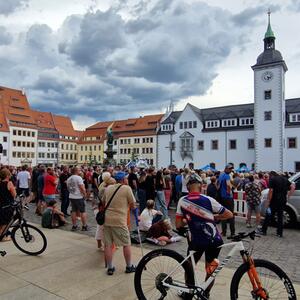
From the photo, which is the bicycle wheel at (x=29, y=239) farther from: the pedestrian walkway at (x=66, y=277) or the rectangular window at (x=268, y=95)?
the rectangular window at (x=268, y=95)

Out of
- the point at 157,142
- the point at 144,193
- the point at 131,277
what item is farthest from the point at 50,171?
the point at 157,142

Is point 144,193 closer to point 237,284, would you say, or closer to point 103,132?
point 237,284

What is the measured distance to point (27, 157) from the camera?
78.2 meters

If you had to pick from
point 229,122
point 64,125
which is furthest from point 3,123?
point 229,122

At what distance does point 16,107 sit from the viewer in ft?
258

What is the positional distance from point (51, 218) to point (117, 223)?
4.87 m

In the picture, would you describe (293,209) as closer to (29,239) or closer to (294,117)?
(29,239)

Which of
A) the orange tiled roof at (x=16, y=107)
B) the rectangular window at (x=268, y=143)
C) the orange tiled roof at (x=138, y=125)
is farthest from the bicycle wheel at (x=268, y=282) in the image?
the orange tiled roof at (x=16, y=107)

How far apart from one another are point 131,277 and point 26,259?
7.90 feet

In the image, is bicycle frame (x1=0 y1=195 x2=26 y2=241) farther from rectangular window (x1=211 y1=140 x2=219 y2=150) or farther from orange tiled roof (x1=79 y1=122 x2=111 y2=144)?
orange tiled roof (x1=79 y1=122 x2=111 y2=144)

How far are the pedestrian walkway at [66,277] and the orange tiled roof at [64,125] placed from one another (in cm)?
8666

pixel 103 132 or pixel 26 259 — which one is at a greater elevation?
pixel 103 132

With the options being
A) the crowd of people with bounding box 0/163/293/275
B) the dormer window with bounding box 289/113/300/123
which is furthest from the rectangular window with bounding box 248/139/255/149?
the crowd of people with bounding box 0/163/293/275

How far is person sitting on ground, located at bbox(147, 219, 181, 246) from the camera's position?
26.0 ft
